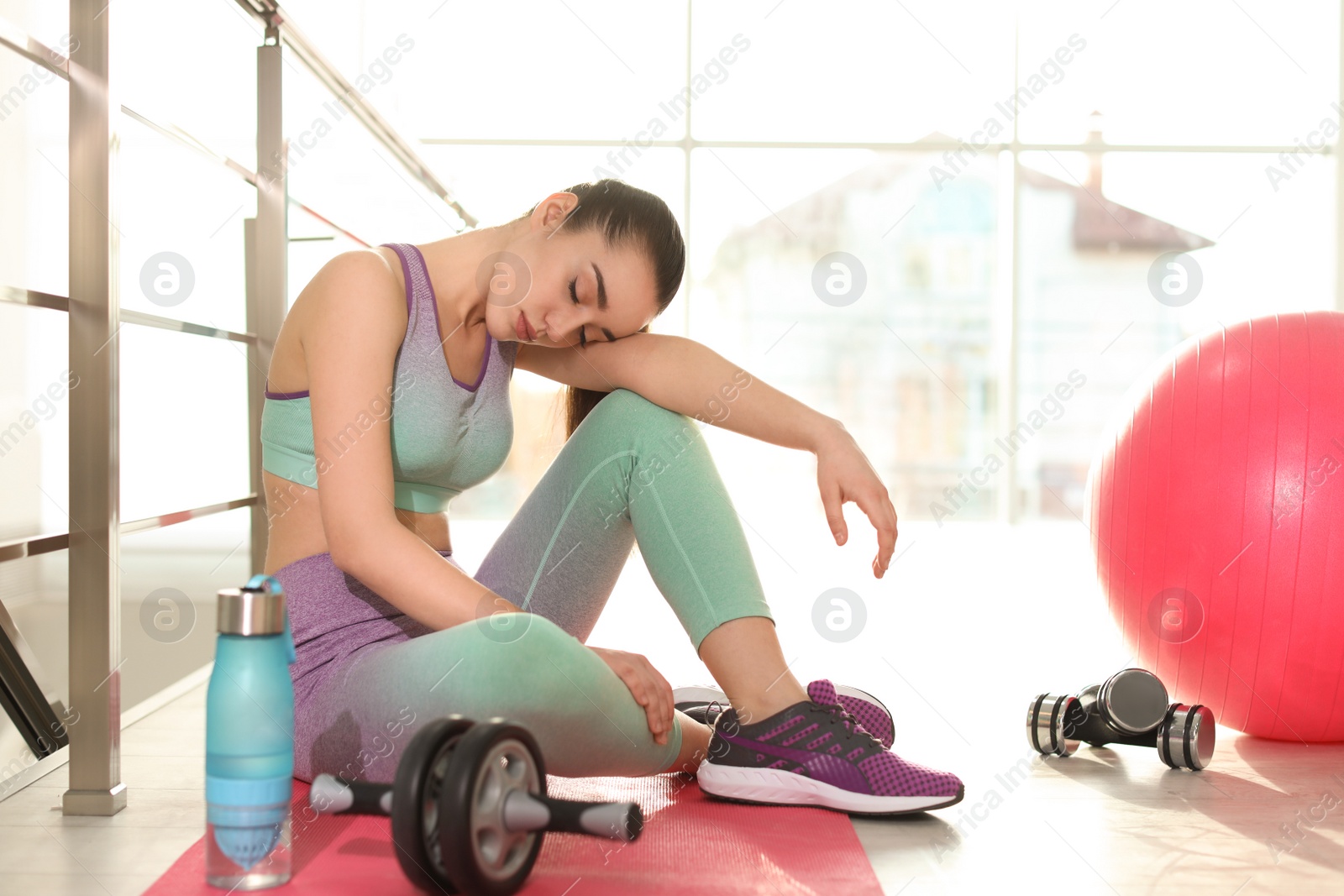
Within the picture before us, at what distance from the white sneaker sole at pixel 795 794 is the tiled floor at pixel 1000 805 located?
22 millimetres

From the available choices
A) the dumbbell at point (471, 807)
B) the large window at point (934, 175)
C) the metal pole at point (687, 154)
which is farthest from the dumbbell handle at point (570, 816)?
the large window at point (934, 175)

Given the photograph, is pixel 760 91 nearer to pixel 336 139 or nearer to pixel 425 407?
pixel 336 139

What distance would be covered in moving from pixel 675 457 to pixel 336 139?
186cm

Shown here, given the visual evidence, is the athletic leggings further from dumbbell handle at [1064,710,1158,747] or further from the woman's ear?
dumbbell handle at [1064,710,1158,747]

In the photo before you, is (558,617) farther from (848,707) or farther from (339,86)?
(339,86)

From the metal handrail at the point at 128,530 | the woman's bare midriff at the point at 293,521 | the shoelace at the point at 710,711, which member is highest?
the woman's bare midriff at the point at 293,521

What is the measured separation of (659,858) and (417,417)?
0.48 metres

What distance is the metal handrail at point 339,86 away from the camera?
4.91ft

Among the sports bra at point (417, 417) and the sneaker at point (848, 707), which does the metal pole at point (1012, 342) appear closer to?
the sneaker at point (848, 707)

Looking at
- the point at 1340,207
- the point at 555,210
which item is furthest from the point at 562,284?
the point at 1340,207

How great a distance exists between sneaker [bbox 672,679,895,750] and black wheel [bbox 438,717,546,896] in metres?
0.43

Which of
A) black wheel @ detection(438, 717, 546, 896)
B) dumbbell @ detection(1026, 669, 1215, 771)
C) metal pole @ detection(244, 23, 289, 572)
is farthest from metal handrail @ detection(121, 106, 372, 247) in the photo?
dumbbell @ detection(1026, 669, 1215, 771)

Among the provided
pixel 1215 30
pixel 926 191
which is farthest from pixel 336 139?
pixel 1215 30

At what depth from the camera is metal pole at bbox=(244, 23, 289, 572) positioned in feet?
5.14
